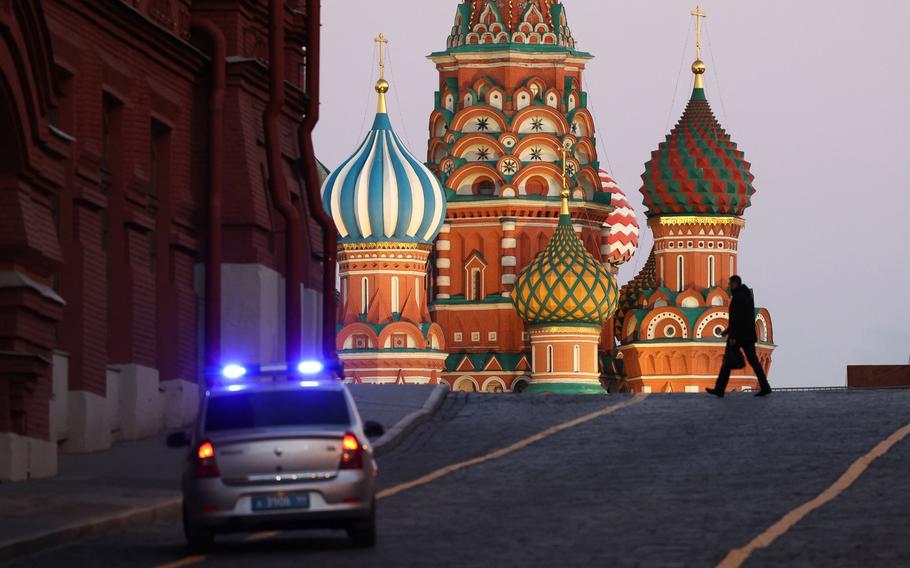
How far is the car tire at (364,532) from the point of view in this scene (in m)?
20.3

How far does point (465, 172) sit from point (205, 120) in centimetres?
9158

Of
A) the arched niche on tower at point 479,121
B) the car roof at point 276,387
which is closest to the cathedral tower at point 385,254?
the arched niche on tower at point 479,121

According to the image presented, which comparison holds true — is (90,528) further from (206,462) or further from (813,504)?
(813,504)

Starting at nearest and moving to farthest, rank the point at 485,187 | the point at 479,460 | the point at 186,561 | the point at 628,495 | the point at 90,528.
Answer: the point at 186,561, the point at 90,528, the point at 628,495, the point at 479,460, the point at 485,187

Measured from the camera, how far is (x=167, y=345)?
37781 mm

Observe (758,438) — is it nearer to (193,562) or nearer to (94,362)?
(94,362)

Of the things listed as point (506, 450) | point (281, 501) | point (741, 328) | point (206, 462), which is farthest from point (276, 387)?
point (741, 328)

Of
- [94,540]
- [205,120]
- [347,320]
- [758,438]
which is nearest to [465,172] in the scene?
[347,320]

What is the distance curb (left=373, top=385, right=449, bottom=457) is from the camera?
104 feet

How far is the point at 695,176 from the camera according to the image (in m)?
134

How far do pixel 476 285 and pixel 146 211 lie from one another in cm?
9578

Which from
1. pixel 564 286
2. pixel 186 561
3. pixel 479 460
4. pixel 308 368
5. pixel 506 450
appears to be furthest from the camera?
pixel 564 286

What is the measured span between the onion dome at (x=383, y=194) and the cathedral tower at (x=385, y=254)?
47mm

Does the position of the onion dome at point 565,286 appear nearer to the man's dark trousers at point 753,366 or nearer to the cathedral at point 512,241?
Result: the cathedral at point 512,241
